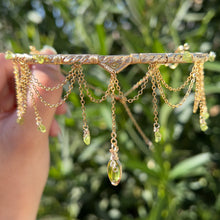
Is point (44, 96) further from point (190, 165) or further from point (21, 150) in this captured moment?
point (190, 165)

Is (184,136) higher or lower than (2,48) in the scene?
lower

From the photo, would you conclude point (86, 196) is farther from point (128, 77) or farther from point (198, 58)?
point (198, 58)

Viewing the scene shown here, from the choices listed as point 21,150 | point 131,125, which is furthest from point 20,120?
point 131,125

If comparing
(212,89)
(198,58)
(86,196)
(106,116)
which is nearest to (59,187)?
(86,196)

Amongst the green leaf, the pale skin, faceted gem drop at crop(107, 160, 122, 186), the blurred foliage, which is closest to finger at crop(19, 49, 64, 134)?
the pale skin

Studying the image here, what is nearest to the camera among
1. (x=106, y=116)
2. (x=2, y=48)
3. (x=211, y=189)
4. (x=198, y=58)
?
(x=198, y=58)

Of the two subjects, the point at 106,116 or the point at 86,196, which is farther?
the point at 86,196
